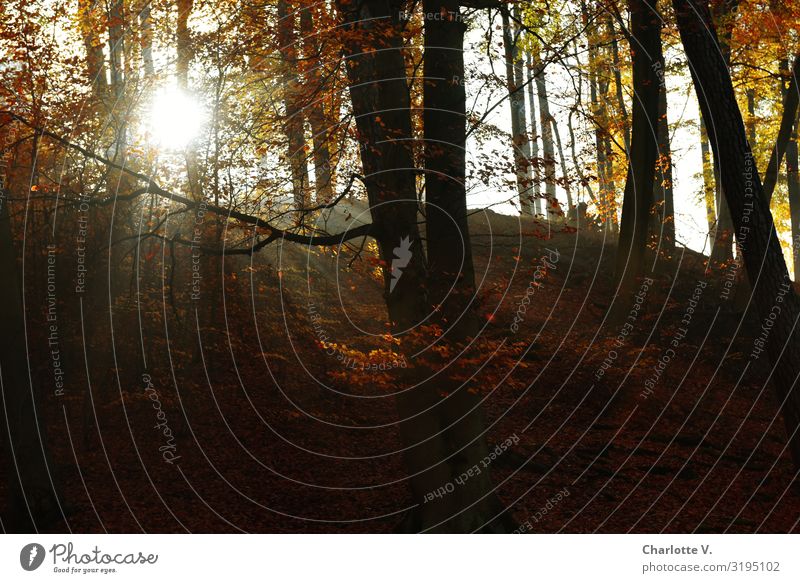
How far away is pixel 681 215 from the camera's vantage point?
23312 millimetres

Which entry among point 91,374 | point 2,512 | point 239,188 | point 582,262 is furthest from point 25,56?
point 582,262

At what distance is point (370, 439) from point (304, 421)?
1.29m

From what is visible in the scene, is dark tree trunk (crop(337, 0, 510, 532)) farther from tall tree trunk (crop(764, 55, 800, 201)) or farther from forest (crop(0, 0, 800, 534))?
tall tree trunk (crop(764, 55, 800, 201))

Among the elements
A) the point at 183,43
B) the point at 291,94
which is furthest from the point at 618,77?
the point at 183,43

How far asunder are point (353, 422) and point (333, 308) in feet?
13.7

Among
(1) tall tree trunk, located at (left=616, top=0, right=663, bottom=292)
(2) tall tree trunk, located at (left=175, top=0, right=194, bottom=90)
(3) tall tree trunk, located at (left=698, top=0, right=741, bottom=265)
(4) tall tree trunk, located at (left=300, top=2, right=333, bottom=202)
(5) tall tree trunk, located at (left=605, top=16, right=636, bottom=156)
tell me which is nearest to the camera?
(4) tall tree trunk, located at (left=300, top=2, right=333, bottom=202)

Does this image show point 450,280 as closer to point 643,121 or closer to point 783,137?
point 643,121

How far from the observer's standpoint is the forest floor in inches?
470

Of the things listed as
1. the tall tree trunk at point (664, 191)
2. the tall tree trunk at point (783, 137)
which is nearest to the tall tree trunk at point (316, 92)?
the tall tree trunk at point (664, 191)

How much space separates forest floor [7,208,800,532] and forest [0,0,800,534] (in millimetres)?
65

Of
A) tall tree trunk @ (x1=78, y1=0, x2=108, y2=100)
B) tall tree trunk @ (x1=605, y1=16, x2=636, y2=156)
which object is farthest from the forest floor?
tall tree trunk @ (x1=605, y1=16, x2=636, y2=156)

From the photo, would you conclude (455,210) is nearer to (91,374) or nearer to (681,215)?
(91,374)

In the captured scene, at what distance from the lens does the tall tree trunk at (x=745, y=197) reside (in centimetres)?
1122

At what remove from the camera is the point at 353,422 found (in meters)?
14.8
